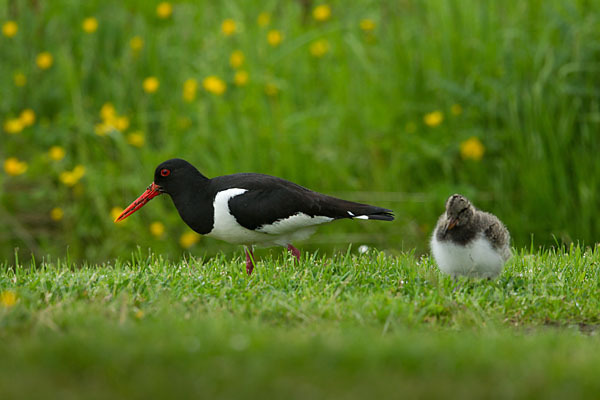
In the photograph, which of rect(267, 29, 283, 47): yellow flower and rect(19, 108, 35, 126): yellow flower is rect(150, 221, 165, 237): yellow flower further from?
rect(267, 29, 283, 47): yellow flower

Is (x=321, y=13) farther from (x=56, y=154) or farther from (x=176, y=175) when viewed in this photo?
(x=176, y=175)

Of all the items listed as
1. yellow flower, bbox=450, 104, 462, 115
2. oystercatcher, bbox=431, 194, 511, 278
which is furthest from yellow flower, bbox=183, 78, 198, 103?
oystercatcher, bbox=431, 194, 511, 278

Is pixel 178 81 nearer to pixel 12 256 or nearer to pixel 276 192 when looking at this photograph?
pixel 12 256

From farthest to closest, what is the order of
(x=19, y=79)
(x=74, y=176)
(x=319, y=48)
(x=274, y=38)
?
(x=19, y=79)
(x=274, y=38)
(x=319, y=48)
(x=74, y=176)

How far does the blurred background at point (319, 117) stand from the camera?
890 cm

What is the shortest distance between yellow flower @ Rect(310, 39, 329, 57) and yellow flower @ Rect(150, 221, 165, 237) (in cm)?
302

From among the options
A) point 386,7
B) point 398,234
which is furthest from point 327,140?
point 386,7

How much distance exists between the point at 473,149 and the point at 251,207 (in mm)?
3548

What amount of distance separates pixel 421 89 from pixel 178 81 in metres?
3.20

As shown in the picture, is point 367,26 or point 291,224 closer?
point 291,224

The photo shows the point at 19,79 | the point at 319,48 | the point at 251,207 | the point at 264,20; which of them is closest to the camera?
the point at 251,207

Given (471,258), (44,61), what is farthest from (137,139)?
(471,258)

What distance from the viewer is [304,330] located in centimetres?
463

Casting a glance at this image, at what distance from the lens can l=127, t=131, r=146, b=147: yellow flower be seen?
974cm
